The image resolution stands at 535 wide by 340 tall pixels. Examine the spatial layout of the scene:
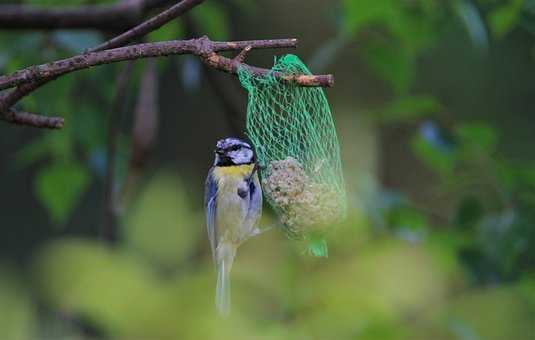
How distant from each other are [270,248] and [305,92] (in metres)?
0.76

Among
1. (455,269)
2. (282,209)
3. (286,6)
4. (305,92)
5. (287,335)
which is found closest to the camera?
(282,209)

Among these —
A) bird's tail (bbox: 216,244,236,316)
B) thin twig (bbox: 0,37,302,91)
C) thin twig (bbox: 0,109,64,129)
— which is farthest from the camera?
bird's tail (bbox: 216,244,236,316)

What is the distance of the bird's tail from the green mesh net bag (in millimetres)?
303

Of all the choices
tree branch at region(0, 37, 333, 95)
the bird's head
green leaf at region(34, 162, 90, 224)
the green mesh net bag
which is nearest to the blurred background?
green leaf at region(34, 162, 90, 224)

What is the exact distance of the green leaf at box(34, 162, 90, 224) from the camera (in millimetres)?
3162

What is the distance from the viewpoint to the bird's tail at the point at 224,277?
2326mm

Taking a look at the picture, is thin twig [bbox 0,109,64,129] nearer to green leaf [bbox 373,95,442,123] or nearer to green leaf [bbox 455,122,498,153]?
green leaf [bbox 373,95,442,123]

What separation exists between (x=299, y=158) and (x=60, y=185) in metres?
1.24

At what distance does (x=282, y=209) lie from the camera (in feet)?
6.92

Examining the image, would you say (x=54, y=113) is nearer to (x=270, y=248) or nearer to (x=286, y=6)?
(x=270, y=248)

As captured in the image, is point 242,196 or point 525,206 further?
point 525,206

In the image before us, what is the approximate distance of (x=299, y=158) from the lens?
2225 millimetres

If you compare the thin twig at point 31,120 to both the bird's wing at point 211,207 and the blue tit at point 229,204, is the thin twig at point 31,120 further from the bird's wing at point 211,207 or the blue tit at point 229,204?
the bird's wing at point 211,207

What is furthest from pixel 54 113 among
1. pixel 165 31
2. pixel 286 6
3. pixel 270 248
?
pixel 286 6
